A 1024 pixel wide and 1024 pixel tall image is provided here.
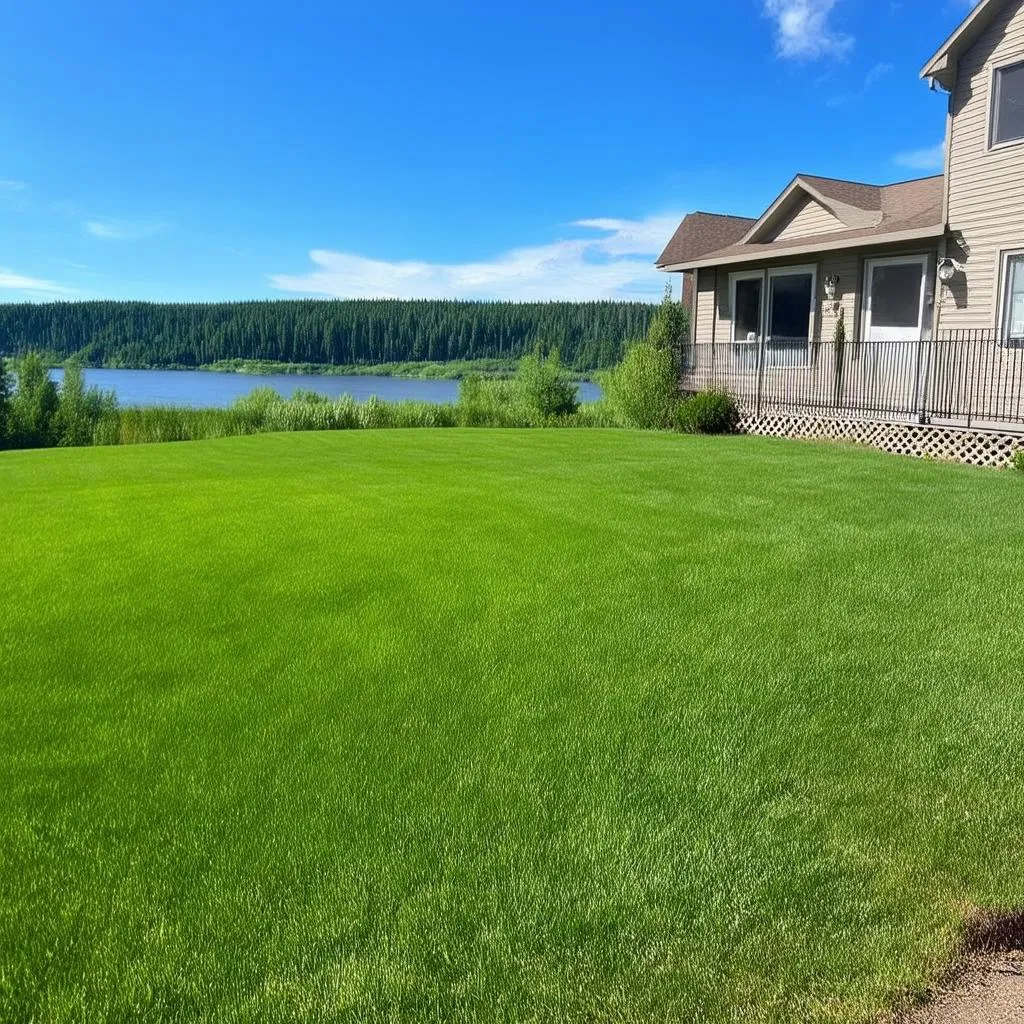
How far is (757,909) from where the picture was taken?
7.74 feet

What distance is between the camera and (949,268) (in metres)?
13.6

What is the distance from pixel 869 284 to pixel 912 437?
4.26m

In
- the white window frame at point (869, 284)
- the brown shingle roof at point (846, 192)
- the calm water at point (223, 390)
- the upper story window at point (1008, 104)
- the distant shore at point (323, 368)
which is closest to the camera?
the upper story window at point (1008, 104)

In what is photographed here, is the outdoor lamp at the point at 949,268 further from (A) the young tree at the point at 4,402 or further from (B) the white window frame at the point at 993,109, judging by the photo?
(A) the young tree at the point at 4,402

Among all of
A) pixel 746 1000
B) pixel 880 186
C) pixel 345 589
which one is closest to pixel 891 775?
pixel 746 1000

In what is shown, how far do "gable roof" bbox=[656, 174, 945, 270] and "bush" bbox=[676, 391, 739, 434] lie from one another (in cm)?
330

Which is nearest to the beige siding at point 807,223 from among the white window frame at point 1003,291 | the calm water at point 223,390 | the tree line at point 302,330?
the white window frame at point 1003,291

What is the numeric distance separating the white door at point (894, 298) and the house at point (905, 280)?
25mm

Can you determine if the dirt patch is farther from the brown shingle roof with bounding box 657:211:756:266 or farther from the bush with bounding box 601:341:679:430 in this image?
the brown shingle roof with bounding box 657:211:756:266

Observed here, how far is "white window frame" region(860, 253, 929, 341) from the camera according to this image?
14.5m

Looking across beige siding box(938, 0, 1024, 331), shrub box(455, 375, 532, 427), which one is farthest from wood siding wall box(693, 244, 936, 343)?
shrub box(455, 375, 532, 427)

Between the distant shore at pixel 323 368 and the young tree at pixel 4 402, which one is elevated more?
the distant shore at pixel 323 368

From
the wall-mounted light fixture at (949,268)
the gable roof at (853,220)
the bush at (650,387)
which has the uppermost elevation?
the gable roof at (853,220)

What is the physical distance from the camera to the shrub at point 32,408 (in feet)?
82.5
